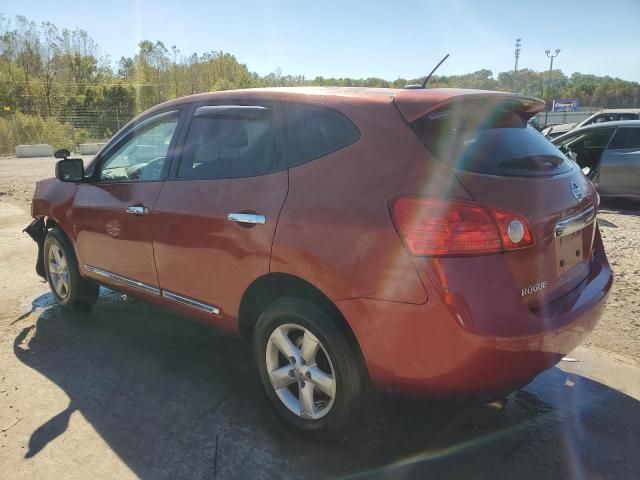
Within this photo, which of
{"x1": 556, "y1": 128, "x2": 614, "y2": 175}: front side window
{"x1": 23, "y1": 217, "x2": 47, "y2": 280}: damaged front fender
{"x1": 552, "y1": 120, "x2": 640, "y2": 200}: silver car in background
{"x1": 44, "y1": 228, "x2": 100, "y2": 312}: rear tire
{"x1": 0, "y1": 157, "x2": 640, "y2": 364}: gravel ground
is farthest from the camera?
{"x1": 556, "y1": 128, "x2": 614, "y2": 175}: front side window

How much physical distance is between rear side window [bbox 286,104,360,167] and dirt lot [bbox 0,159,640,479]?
1.31m

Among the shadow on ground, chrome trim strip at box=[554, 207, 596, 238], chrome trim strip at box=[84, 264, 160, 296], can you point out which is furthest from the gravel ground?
chrome trim strip at box=[84, 264, 160, 296]

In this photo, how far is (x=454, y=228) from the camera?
214 cm

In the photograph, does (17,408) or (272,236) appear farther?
(17,408)

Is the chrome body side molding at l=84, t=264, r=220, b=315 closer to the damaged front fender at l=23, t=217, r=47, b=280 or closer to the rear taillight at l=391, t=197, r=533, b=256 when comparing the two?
the damaged front fender at l=23, t=217, r=47, b=280

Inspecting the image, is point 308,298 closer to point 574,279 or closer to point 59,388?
point 574,279

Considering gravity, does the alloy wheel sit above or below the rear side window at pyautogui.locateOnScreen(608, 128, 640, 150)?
below

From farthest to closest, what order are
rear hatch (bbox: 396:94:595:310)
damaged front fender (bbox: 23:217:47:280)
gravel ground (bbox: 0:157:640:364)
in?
damaged front fender (bbox: 23:217:47:280), gravel ground (bbox: 0:157:640:364), rear hatch (bbox: 396:94:595:310)

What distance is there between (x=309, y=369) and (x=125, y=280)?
1.89 meters

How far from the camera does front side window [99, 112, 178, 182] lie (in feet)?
11.7

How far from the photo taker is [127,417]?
118 inches

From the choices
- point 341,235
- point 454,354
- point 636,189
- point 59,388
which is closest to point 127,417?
point 59,388

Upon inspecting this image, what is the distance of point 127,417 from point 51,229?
2.44 metres

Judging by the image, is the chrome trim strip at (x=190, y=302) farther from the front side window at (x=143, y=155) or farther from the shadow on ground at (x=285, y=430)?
the front side window at (x=143, y=155)
